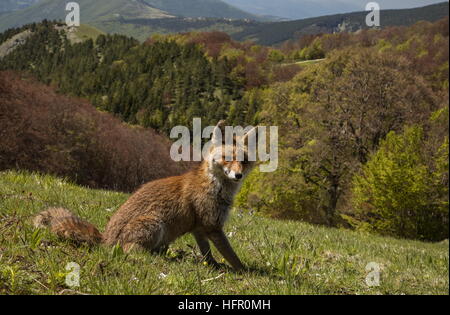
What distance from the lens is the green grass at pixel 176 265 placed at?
12.6 feet

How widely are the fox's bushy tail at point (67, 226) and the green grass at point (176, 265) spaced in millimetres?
158

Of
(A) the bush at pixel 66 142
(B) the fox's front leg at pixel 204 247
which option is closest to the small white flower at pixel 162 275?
(B) the fox's front leg at pixel 204 247

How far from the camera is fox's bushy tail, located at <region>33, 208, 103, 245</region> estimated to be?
549cm

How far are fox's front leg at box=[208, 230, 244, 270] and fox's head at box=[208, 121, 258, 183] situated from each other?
927mm

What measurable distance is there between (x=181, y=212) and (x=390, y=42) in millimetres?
61971

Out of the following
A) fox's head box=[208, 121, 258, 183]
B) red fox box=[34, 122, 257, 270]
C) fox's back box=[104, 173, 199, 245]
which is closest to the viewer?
red fox box=[34, 122, 257, 270]

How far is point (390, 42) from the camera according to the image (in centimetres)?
5928

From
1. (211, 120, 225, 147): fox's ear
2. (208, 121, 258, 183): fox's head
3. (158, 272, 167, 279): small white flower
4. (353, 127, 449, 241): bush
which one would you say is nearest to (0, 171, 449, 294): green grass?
(158, 272, 167, 279): small white flower

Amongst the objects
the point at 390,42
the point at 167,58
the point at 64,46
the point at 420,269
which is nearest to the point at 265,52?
the point at 167,58

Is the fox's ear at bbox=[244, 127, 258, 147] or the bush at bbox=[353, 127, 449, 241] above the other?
the fox's ear at bbox=[244, 127, 258, 147]

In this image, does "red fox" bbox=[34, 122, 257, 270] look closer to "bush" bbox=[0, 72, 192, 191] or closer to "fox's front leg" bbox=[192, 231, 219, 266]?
"fox's front leg" bbox=[192, 231, 219, 266]

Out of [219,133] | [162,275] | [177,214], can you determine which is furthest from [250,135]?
[162,275]

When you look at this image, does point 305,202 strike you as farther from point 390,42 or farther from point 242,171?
point 242,171

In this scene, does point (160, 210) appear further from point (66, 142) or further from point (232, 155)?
point (66, 142)
